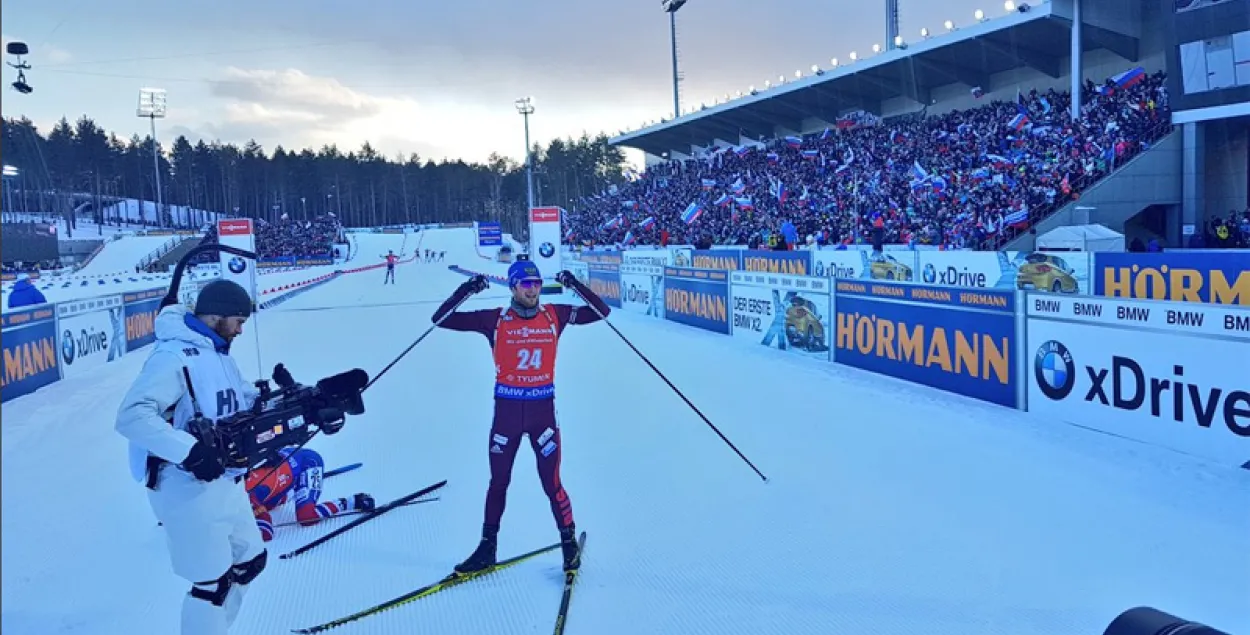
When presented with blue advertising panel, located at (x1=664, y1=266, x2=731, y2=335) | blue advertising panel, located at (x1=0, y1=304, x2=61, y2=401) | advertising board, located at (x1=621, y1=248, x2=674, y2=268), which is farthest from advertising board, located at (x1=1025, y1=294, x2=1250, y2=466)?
advertising board, located at (x1=621, y1=248, x2=674, y2=268)

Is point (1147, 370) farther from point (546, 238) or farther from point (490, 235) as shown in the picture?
point (490, 235)

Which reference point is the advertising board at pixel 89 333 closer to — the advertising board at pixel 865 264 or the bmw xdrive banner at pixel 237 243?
the bmw xdrive banner at pixel 237 243

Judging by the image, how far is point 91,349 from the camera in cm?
1284

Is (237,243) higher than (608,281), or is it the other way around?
(237,243)

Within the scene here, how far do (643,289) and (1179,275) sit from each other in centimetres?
1082

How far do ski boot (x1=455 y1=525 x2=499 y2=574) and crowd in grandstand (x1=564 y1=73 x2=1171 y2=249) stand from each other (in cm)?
1914

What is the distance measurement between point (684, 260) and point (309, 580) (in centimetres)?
2289

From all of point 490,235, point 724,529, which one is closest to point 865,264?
point 724,529

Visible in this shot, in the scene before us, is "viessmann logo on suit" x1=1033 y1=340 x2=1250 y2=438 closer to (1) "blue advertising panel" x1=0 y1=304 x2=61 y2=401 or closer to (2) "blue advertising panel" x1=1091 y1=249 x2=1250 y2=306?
(2) "blue advertising panel" x1=1091 y1=249 x2=1250 y2=306

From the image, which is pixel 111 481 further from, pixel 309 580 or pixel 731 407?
pixel 731 407

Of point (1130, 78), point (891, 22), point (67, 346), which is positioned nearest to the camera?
point (67, 346)

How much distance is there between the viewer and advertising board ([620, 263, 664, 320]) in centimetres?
1836

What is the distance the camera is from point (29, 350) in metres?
10.6

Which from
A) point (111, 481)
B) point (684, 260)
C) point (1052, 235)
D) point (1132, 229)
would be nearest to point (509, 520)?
point (111, 481)
